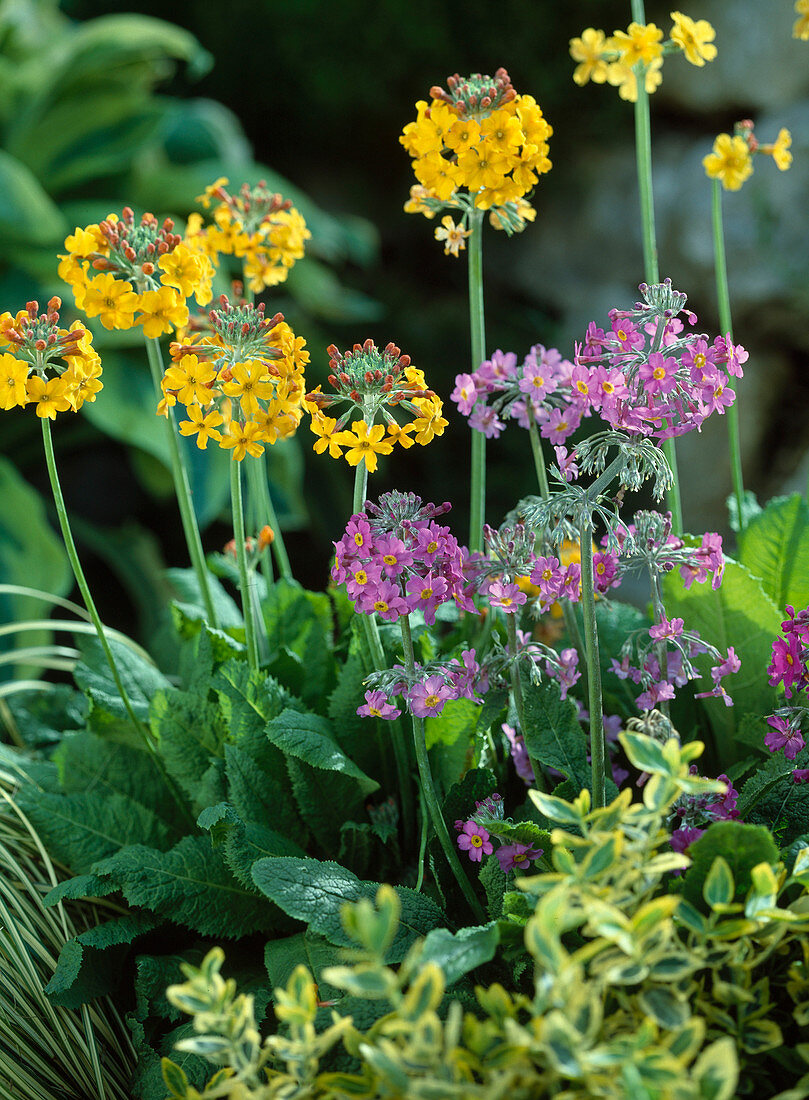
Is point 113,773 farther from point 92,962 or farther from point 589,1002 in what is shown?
point 589,1002

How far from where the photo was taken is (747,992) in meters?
0.61

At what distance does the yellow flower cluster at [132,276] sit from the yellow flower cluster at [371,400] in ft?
0.55

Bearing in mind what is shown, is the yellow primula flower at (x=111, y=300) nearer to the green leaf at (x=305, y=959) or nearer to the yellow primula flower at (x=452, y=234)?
the yellow primula flower at (x=452, y=234)

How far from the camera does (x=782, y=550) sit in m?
1.05

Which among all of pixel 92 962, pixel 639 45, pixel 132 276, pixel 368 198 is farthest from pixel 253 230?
pixel 368 198

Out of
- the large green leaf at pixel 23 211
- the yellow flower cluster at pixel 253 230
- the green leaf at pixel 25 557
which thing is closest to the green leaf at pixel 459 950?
the yellow flower cluster at pixel 253 230

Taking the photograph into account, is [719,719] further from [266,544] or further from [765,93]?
[765,93]

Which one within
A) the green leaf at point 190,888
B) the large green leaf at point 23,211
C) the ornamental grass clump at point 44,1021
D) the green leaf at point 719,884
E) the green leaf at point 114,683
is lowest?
the ornamental grass clump at point 44,1021

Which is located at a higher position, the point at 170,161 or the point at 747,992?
the point at 170,161

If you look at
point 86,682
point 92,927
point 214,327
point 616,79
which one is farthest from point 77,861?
point 616,79

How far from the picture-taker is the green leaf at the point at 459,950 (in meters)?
0.65

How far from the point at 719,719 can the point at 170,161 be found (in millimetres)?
2406

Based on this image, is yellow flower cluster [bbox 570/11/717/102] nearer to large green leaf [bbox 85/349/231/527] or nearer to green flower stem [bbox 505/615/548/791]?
green flower stem [bbox 505/615/548/791]

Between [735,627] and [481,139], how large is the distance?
52cm
